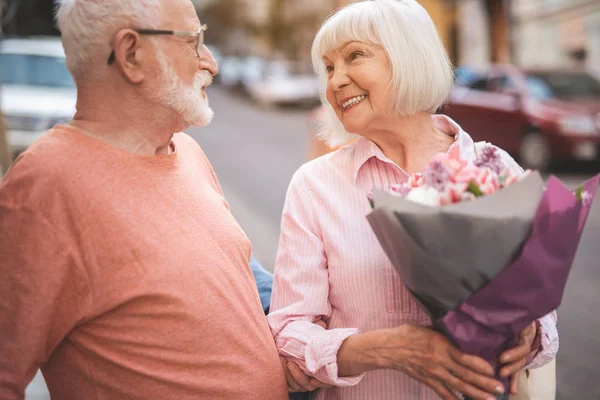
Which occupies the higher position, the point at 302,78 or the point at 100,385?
the point at 100,385

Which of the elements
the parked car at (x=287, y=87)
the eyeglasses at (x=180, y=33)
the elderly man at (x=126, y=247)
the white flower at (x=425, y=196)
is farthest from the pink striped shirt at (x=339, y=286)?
the parked car at (x=287, y=87)

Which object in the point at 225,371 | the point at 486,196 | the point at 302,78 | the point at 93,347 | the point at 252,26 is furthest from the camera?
the point at 252,26

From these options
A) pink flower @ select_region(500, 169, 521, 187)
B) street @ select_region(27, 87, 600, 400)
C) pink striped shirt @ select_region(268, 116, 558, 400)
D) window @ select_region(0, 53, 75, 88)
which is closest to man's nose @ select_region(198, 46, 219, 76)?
pink striped shirt @ select_region(268, 116, 558, 400)

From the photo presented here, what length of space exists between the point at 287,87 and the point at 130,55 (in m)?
25.7

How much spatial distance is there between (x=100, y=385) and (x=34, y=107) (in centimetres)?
941

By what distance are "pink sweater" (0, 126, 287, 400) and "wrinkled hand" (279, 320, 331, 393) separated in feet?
0.15

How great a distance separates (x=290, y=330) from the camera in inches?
81.7

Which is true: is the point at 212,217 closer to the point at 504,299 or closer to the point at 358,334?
the point at 358,334

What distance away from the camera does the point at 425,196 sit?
169 cm

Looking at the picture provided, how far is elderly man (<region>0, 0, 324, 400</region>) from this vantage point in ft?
5.57

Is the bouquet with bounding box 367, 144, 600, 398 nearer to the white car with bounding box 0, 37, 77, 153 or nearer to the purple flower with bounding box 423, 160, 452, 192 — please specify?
the purple flower with bounding box 423, 160, 452, 192

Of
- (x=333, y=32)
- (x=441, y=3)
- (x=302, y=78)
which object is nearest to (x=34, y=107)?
(x=333, y=32)

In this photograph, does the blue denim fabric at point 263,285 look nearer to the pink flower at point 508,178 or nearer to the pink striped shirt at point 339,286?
the pink striped shirt at point 339,286

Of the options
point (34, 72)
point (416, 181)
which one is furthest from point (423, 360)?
point (34, 72)
